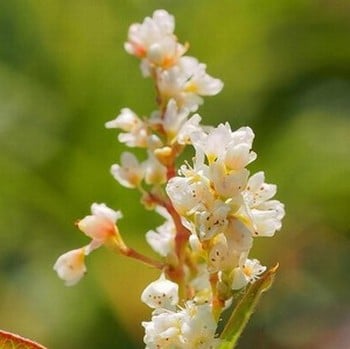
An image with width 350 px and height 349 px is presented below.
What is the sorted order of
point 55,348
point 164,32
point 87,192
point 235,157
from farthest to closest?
point 87,192, point 55,348, point 164,32, point 235,157

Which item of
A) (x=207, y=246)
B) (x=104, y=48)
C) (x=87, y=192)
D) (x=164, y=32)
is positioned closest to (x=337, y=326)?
(x=87, y=192)

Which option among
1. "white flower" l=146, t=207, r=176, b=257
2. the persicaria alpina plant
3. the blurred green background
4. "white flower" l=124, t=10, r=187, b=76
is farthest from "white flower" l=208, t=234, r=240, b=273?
the blurred green background

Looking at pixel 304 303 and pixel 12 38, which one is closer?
pixel 304 303

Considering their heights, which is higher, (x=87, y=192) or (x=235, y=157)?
(x=87, y=192)

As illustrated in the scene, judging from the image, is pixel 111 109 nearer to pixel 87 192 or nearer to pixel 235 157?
pixel 87 192

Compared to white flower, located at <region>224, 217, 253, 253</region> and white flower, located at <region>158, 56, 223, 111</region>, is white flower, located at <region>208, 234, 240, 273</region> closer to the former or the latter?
white flower, located at <region>224, 217, 253, 253</region>

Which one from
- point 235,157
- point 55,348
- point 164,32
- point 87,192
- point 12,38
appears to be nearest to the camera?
point 235,157

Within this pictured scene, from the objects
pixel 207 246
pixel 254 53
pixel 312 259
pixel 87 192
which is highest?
pixel 254 53

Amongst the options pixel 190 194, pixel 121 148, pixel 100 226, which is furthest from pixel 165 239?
pixel 121 148
